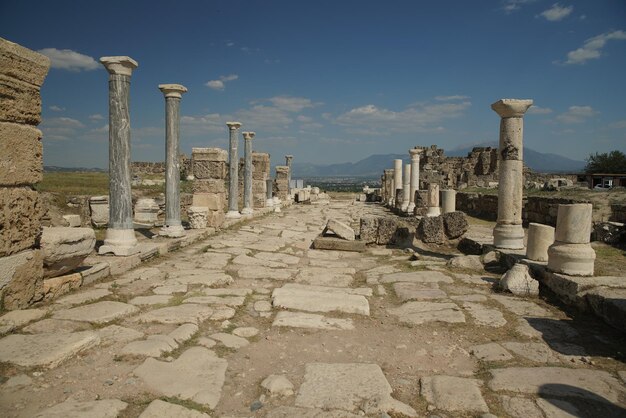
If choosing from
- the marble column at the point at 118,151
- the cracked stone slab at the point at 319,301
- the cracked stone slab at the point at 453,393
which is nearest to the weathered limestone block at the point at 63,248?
the marble column at the point at 118,151

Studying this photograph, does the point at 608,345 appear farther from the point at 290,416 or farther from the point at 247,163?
the point at 247,163

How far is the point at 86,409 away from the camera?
2.67 metres

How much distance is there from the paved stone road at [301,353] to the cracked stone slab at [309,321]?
2 centimetres

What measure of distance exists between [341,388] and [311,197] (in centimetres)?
2832

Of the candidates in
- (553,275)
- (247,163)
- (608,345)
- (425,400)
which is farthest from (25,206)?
(247,163)

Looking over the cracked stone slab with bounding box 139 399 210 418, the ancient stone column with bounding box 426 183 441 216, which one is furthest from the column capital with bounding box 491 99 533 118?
the cracked stone slab with bounding box 139 399 210 418

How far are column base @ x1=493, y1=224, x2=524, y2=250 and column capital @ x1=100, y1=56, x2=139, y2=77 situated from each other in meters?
7.34

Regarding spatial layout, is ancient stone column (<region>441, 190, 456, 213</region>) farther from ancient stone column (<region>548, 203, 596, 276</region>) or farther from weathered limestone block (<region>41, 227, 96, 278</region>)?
weathered limestone block (<region>41, 227, 96, 278</region>)

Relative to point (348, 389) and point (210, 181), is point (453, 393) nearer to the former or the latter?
point (348, 389)

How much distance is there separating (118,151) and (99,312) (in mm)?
3654

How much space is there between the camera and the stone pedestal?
6.61 metres

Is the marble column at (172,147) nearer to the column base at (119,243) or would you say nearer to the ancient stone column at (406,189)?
the column base at (119,243)

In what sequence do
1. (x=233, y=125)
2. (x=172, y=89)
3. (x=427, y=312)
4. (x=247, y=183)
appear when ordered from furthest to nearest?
(x=247, y=183)
(x=233, y=125)
(x=172, y=89)
(x=427, y=312)

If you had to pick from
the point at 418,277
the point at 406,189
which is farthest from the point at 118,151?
the point at 406,189
